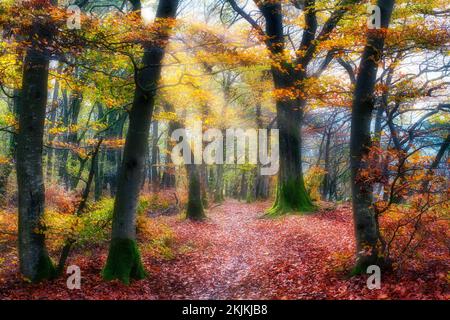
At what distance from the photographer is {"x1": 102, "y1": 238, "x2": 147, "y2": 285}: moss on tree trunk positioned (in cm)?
780

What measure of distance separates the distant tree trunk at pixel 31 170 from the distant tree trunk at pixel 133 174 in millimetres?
1474

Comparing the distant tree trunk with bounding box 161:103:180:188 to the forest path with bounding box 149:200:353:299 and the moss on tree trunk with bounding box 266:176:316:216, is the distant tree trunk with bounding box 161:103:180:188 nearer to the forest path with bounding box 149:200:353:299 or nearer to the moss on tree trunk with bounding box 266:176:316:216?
the forest path with bounding box 149:200:353:299

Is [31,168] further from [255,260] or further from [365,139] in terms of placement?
[365,139]

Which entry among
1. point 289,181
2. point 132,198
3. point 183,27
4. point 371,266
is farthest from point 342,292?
point 289,181

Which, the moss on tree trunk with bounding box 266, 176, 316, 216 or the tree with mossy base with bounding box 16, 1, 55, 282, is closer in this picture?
the tree with mossy base with bounding box 16, 1, 55, 282

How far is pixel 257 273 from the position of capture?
874 cm

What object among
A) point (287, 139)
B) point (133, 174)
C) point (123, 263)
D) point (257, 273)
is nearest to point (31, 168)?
point (133, 174)

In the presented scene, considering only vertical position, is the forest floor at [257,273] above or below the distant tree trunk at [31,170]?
below

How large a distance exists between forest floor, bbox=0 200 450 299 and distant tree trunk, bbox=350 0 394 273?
57cm

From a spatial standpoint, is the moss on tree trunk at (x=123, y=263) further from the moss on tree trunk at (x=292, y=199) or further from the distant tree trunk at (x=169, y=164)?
the distant tree trunk at (x=169, y=164)

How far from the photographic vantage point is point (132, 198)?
8148 mm

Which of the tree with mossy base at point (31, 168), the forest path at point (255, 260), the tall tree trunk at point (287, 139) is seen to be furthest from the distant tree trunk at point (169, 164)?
the tree with mossy base at point (31, 168)

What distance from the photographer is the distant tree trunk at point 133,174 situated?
800 centimetres

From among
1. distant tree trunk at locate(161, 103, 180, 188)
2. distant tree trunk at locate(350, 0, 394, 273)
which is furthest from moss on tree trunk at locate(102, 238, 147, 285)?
distant tree trunk at locate(161, 103, 180, 188)
